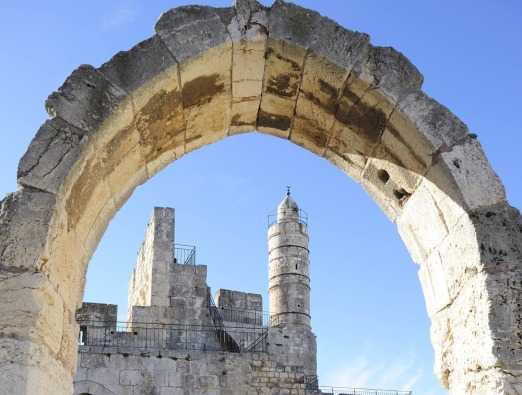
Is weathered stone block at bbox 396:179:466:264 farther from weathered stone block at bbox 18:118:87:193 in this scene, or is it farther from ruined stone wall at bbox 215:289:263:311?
ruined stone wall at bbox 215:289:263:311

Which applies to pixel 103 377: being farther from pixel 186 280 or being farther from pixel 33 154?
pixel 33 154

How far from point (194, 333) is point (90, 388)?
15.6ft

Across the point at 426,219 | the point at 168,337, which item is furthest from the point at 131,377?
the point at 426,219

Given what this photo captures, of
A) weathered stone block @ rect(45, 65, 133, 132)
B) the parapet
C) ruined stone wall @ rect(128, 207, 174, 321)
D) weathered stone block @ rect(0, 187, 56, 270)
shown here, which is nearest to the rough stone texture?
the parapet

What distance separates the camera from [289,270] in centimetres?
3228

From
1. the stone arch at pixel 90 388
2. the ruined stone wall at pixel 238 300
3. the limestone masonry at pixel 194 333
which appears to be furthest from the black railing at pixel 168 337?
the ruined stone wall at pixel 238 300

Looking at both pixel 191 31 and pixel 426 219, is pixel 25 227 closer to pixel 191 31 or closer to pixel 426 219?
pixel 191 31

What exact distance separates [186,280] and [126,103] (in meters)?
20.9

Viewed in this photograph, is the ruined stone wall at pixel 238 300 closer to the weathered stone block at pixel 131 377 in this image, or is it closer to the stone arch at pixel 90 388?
the weathered stone block at pixel 131 377

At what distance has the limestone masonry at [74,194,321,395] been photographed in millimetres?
19359

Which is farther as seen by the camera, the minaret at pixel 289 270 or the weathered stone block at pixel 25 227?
the minaret at pixel 289 270

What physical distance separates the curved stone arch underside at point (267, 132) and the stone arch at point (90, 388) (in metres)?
14.6

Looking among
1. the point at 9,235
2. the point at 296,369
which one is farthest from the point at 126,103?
the point at 296,369

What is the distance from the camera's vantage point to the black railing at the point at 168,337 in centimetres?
2041
